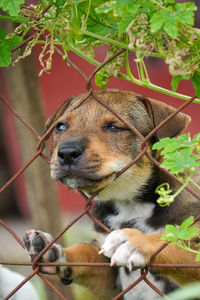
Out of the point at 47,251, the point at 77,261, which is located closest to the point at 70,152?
A: the point at 47,251

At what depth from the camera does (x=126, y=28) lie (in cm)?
236

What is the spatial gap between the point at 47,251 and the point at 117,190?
601mm

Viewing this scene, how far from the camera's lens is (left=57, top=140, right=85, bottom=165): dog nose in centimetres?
295

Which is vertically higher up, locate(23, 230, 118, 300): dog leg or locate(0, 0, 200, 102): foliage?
locate(0, 0, 200, 102): foliage

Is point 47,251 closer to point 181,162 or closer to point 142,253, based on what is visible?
point 142,253

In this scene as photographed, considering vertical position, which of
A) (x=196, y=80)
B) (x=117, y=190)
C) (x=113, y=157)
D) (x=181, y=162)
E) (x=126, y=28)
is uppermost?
(x=126, y=28)

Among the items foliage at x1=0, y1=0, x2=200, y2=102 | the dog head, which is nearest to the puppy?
the dog head

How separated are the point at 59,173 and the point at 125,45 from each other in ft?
2.77

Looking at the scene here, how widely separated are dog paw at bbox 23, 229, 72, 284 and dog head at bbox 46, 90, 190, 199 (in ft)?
1.04

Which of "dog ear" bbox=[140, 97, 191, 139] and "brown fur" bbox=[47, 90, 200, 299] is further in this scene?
"dog ear" bbox=[140, 97, 191, 139]

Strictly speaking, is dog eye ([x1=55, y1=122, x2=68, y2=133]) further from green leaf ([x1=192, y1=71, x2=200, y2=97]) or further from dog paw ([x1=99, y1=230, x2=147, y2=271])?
green leaf ([x1=192, y1=71, x2=200, y2=97])

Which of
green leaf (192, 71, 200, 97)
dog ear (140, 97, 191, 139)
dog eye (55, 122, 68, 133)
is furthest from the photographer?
dog eye (55, 122, 68, 133)

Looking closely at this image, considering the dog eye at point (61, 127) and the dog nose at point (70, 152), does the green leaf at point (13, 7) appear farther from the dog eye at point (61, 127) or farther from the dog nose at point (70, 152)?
the dog eye at point (61, 127)

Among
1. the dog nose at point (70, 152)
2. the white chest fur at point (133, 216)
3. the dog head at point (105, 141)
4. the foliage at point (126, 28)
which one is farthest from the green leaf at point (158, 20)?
the white chest fur at point (133, 216)
